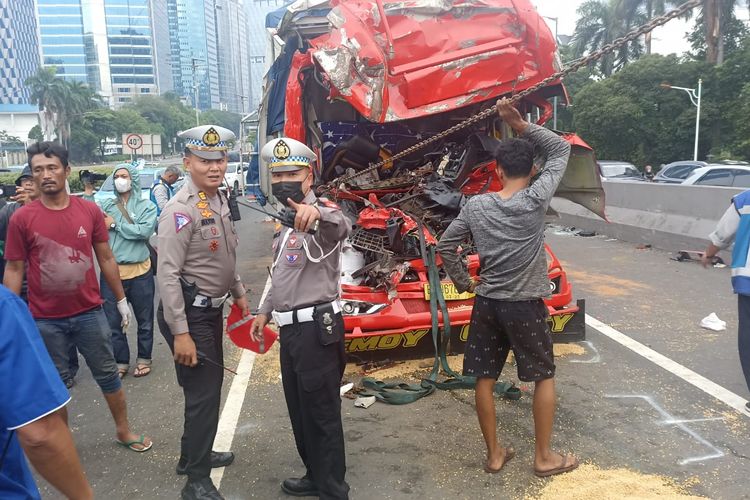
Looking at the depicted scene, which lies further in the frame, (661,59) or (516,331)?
(661,59)

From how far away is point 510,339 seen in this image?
3262mm

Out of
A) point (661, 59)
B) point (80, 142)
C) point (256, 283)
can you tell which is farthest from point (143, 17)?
point (256, 283)

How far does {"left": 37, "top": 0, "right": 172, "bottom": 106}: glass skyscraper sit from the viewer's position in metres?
122

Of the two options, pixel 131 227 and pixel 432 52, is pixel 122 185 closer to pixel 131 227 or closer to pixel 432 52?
pixel 131 227

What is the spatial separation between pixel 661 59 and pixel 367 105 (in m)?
31.3

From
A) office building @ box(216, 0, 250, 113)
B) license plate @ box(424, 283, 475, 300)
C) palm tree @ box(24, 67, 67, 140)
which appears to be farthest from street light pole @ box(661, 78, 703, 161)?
palm tree @ box(24, 67, 67, 140)

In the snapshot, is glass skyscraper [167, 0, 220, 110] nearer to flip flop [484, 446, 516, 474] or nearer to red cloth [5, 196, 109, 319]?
red cloth [5, 196, 109, 319]

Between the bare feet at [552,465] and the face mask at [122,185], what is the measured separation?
3.95 metres

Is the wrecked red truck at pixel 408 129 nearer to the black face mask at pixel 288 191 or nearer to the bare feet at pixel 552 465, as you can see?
the bare feet at pixel 552 465

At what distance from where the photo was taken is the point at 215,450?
370 centimetres

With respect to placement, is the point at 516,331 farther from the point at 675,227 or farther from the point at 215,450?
the point at 675,227

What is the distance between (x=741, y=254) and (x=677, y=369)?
4.11 ft

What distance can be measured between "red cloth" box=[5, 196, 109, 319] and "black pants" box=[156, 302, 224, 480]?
0.81 metres

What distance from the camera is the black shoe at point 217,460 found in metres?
3.43
